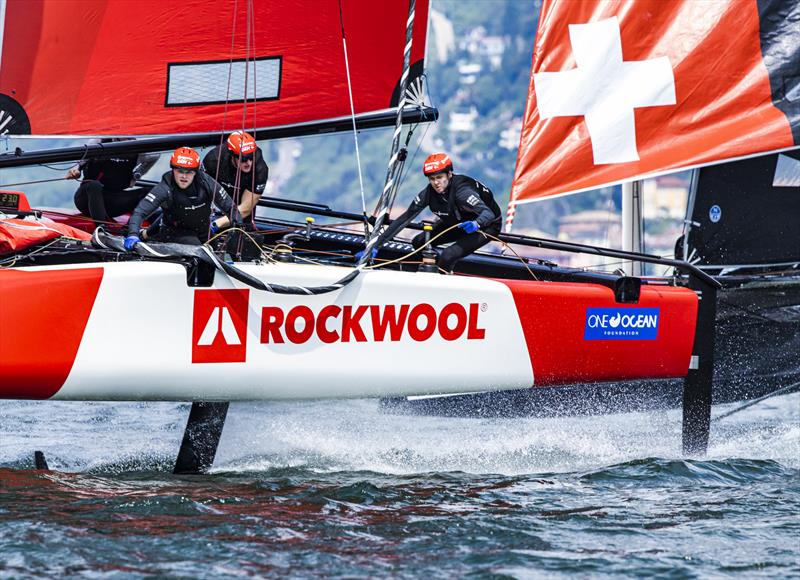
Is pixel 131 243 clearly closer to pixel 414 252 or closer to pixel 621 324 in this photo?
pixel 414 252

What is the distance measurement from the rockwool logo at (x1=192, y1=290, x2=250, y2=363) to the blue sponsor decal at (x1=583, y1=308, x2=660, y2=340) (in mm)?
1622

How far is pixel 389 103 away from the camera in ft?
21.0

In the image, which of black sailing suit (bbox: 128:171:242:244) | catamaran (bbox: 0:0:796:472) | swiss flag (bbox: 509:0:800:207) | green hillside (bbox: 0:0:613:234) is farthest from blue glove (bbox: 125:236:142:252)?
green hillside (bbox: 0:0:613:234)

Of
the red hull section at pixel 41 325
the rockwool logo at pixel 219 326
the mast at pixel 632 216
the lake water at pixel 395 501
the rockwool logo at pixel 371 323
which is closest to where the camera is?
the lake water at pixel 395 501

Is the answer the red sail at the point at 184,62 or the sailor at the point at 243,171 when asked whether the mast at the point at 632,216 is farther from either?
the sailor at the point at 243,171

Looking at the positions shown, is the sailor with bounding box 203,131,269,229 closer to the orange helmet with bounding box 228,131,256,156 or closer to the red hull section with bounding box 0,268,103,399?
the orange helmet with bounding box 228,131,256,156

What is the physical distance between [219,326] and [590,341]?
1.74m

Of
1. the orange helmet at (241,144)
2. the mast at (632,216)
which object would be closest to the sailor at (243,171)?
the orange helmet at (241,144)

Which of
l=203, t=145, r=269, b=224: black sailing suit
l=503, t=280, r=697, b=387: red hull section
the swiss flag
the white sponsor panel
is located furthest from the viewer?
the swiss flag

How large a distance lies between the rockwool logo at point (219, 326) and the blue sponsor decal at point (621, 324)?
162 cm

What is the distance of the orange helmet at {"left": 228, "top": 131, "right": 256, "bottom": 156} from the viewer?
575cm

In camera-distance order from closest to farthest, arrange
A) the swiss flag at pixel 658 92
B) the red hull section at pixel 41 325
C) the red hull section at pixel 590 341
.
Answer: the red hull section at pixel 41 325 → the red hull section at pixel 590 341 → the swiss flag at pixel 658 92

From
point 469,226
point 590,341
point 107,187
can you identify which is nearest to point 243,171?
point 107,187

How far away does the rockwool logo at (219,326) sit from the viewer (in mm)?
4824
